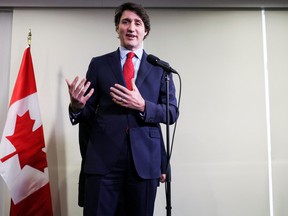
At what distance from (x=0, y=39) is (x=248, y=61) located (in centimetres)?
226

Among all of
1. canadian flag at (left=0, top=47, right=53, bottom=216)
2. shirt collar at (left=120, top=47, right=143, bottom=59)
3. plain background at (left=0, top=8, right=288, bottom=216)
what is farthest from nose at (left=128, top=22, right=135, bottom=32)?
canadian flag at (left=0, top=47, right=53, bottom=216)

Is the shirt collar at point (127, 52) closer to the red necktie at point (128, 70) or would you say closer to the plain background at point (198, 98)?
the red necktie at point (128, 70)

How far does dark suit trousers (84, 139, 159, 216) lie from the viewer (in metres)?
1.26

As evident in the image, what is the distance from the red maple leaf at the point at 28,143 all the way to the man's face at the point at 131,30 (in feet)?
3.66

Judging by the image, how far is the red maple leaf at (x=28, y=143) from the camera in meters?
2.03

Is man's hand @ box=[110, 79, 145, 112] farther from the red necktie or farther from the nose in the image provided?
the nose

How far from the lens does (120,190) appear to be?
1.31 metres

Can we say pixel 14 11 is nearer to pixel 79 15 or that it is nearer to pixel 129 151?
pixel 79 15

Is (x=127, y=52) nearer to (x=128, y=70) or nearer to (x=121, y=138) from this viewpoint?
(x=128, y=70)

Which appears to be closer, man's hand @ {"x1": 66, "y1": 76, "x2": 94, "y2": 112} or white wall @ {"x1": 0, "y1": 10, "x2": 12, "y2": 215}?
man's hand @ {"x1": 66, "y1": 76, "x2": 94, "y2": 112}

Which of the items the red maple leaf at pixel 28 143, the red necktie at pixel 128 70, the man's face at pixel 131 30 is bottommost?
the red maple leaf at pixel 28 143

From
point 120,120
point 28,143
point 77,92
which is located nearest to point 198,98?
point 120,120

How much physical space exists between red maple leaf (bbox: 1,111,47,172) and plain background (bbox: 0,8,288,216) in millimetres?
179

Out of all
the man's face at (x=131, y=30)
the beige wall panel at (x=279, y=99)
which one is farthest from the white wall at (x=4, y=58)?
the beige wall panel at (x=279, y=99)
